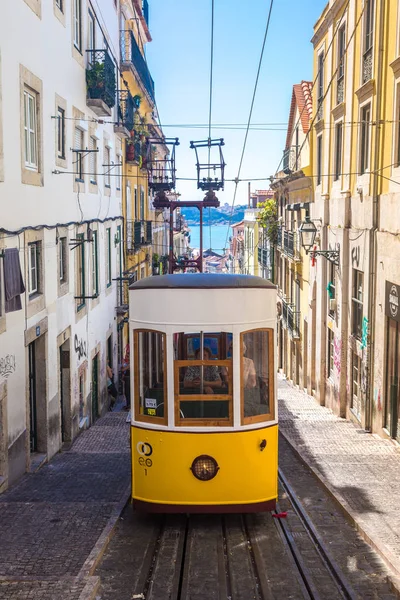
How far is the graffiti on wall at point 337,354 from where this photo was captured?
60.3 feet

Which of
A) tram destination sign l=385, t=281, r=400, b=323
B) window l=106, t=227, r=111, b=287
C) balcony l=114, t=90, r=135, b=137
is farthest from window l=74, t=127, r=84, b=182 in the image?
tram destination sign l=385, t=281, r=400, b=323

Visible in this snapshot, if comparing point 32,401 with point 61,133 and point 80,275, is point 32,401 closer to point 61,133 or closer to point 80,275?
point 80,275

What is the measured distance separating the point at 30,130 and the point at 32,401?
14.9ft

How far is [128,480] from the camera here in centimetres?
1066

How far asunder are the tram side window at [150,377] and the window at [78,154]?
7944 mm

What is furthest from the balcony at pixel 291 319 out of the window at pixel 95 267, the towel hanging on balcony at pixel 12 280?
the towel hanging on balcony at pixel 12 280

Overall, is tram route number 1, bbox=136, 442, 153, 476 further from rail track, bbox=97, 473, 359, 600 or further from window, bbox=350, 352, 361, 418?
window, bbox=350, 352, 361, 418

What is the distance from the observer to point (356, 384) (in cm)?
1705

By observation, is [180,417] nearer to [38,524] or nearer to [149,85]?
[38,524]

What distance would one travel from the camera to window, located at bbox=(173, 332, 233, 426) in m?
7.98

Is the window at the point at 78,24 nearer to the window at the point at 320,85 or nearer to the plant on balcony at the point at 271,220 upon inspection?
the window at the point at 320,85

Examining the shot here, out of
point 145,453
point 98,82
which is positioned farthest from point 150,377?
point 98,82

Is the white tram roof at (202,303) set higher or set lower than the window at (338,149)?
lower

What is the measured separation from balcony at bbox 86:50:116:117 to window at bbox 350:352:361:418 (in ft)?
27.4
